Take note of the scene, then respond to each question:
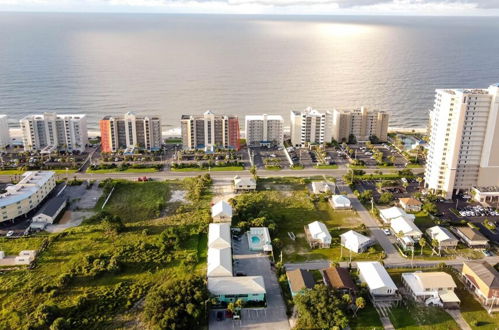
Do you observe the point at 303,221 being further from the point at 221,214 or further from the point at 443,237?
the point at 443,237

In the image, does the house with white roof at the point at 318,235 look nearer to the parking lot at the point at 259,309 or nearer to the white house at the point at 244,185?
the parking lot at the point at 259,309

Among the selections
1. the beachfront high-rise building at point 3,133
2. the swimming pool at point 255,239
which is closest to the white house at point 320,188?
the swimming pool at point 255,239

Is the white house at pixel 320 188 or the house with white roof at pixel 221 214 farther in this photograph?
the white house at pixel 320 188

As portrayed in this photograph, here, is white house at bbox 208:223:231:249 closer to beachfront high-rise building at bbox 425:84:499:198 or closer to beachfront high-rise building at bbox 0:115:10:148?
beachfront high-rise building at bbox 425:84:499:198

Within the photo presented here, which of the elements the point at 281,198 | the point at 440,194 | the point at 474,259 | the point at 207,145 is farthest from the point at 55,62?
the point at 474,259

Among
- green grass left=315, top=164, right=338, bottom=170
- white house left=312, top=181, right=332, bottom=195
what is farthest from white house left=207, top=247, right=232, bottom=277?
green grass left=315, top=164, right=338, bottom=170
